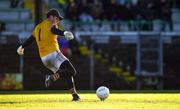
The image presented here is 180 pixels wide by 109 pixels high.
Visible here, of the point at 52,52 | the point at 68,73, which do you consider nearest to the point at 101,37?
the point at 52,52

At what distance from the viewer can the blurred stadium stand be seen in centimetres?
3594

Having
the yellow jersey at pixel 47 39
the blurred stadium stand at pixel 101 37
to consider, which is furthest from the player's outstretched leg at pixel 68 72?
the blurred stadium stand at pixel 101 37

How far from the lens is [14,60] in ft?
117

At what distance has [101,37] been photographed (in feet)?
121

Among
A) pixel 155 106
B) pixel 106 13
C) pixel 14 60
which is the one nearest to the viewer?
pixel 155 106

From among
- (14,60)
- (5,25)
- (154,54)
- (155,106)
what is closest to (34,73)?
(14,60)

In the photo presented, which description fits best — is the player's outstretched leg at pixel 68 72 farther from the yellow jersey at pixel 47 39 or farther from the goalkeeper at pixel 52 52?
the yellow jersey at pixel 47 39

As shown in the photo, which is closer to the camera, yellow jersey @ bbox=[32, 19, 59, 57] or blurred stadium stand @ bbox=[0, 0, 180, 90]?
yellow jersey @ bbox=[32, 19, 59, 57]

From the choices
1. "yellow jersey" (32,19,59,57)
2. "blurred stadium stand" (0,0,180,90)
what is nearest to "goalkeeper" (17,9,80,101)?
"yellow jersey" (32,19,59,57)

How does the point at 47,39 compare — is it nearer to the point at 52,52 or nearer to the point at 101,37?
the point at 52,52

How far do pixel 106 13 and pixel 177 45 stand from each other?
13.7ft

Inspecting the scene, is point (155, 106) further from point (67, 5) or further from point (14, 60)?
point (67, 5)

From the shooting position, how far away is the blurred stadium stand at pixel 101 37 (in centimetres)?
3594

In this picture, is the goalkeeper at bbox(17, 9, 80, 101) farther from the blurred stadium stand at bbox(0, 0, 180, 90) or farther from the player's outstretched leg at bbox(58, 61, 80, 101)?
the blurred stadium stand at bbox(0, 0, 180, 90)
